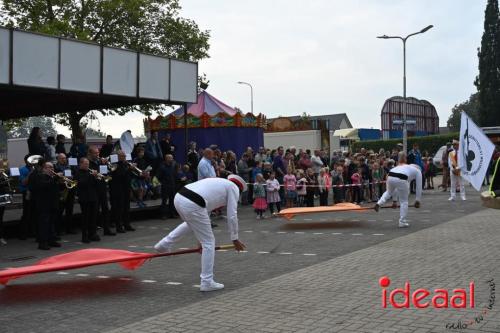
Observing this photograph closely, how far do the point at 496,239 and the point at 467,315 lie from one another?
571 cm

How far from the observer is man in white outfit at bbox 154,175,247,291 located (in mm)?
7598

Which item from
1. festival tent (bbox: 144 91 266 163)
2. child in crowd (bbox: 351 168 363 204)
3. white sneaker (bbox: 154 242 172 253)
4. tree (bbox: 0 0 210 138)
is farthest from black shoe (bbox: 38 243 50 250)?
tree (bbox: 0 0 210 138)

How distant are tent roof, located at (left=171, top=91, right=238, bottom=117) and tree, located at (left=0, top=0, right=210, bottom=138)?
6.29 metres

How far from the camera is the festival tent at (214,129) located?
2519cm

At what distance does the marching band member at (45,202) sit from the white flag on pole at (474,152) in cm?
847

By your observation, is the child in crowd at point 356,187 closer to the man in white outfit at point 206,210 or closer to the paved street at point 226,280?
the paved street at point 226,280

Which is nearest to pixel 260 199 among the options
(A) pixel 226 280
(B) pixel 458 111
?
(A) pixel 226 280

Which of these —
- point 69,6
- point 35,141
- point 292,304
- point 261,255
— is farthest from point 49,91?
point 69,6

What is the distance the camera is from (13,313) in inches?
266

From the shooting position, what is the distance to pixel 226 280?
8.26 m

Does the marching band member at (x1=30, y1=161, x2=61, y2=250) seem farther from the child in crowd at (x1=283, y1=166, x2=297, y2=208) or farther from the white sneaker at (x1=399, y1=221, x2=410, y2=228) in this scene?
the child in crowd at (x1=283, y1=166, x2=297, y2=208)

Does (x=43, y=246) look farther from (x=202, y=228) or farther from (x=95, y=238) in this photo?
(x=202, y=228)

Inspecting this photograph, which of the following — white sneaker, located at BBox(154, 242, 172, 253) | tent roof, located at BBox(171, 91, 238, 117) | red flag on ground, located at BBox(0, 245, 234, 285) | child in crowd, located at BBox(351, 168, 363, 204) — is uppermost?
tent roof, located at BBox(171, 91, 238, 117)

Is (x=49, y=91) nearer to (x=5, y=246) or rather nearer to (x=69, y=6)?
(x=5, y=246)
